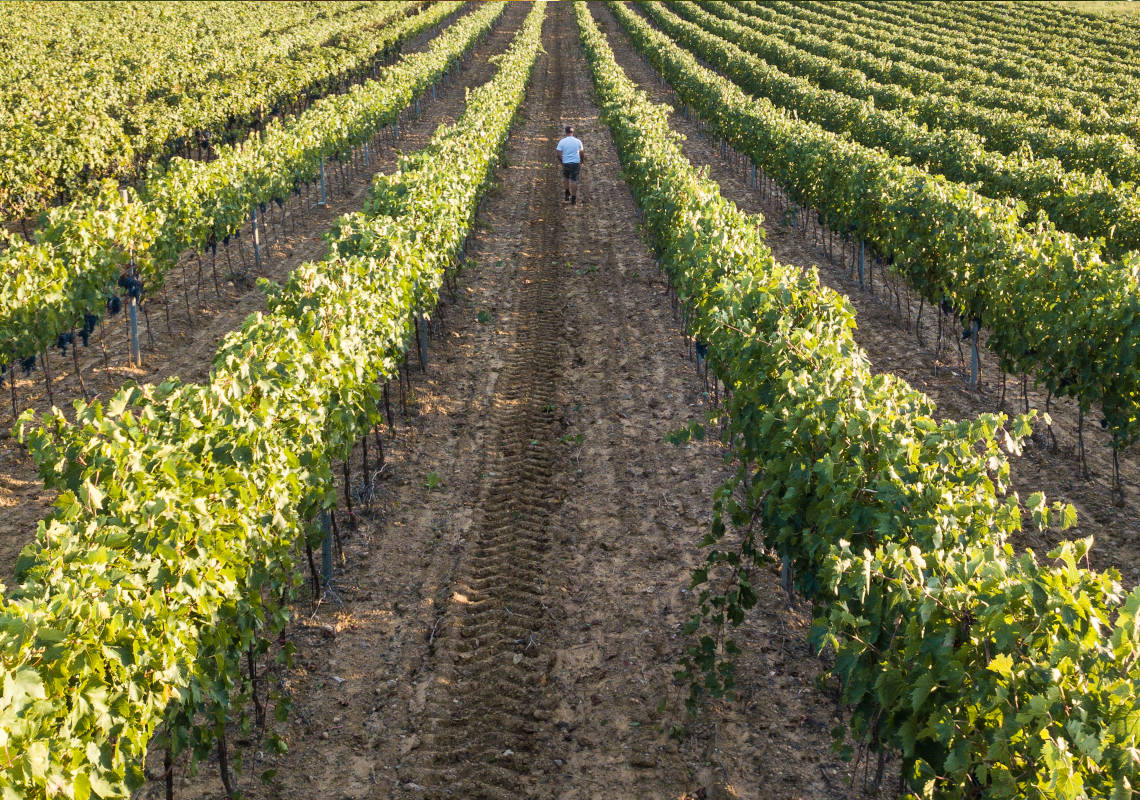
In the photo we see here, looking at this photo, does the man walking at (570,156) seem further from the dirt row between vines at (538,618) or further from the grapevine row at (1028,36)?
the grapevine row at (1028,36)

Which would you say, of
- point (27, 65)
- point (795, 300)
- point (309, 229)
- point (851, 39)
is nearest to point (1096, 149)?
point (795, 300)

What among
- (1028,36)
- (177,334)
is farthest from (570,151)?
(1028,36)

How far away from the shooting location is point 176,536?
577cm

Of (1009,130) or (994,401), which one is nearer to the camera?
(994,401)

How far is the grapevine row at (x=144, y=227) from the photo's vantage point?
11.4 metres

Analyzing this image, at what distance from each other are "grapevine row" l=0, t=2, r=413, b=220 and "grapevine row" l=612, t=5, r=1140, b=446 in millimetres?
16737

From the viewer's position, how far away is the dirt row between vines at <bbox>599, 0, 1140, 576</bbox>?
997 cm

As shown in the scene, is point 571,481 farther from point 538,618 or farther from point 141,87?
point 141,87

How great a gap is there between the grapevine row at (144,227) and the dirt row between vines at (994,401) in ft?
37.2

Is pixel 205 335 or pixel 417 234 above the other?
pixel 417 234

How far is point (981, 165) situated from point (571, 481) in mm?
12762

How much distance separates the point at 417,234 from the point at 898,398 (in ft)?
25.8

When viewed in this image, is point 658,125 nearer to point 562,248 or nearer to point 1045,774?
point 562,248

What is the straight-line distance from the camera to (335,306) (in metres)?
9.40
